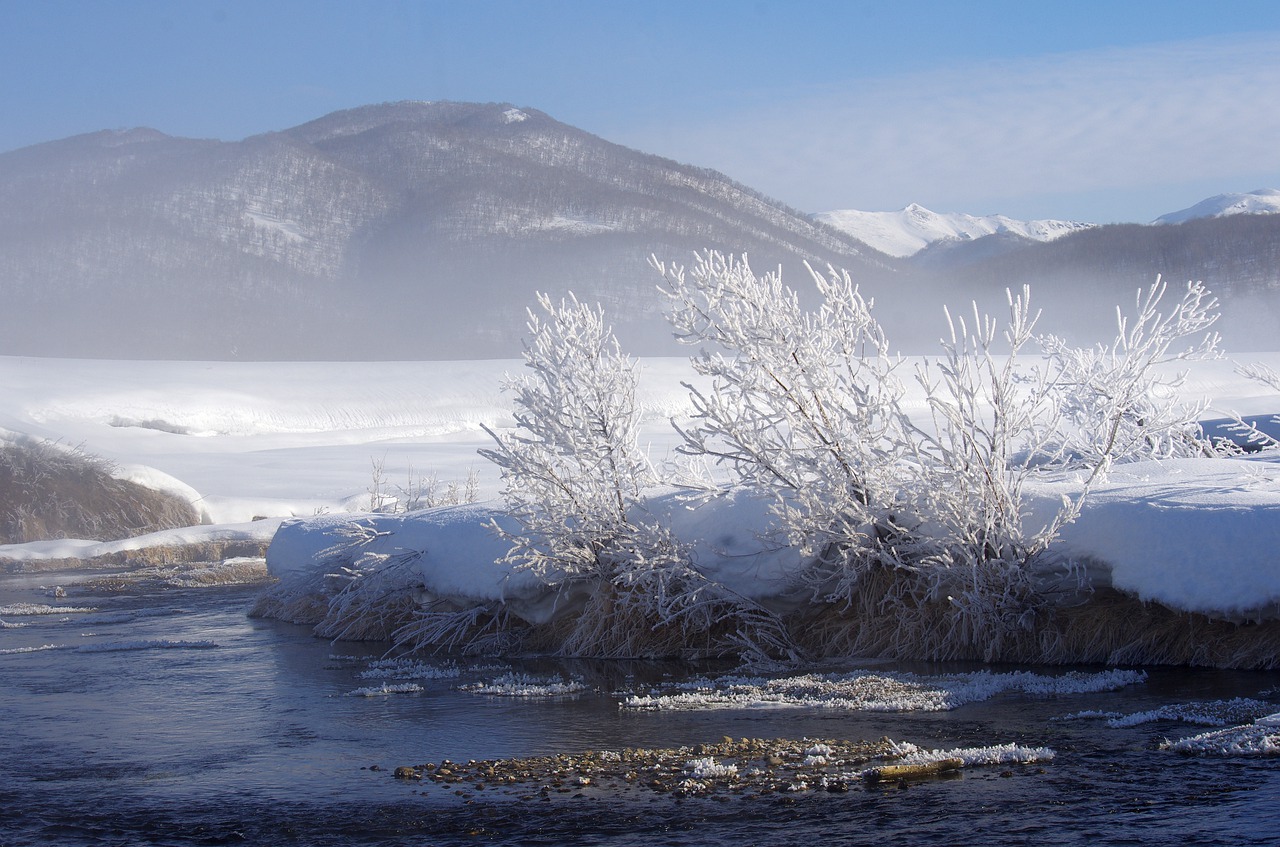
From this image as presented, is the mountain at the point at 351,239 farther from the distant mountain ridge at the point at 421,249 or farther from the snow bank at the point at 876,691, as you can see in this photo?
the snow bank at the point at 876,691

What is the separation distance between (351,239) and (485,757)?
116410 millimetres

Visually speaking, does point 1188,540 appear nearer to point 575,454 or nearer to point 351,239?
point 575,454

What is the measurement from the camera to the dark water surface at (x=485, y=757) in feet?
17.0

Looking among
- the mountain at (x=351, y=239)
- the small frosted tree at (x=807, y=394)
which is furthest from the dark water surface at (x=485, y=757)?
the mountain at (x=351, y=239)

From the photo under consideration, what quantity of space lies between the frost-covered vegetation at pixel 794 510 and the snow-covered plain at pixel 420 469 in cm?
7

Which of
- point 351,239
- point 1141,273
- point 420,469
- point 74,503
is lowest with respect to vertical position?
point 74,503

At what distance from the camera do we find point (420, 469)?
83.3 feet

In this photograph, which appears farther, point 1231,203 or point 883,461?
point 1231,203

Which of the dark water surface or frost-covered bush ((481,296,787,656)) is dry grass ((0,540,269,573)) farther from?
frost-covered bush ((481,296,787,656))

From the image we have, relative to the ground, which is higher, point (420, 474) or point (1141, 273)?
point (1141, 273)

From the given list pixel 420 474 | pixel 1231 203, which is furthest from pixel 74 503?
pixel 1231 203

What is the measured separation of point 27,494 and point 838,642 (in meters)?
16.7

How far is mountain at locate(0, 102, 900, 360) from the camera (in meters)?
93.4

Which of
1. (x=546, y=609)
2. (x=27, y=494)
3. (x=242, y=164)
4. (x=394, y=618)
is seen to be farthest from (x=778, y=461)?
(x=242, y=164)
